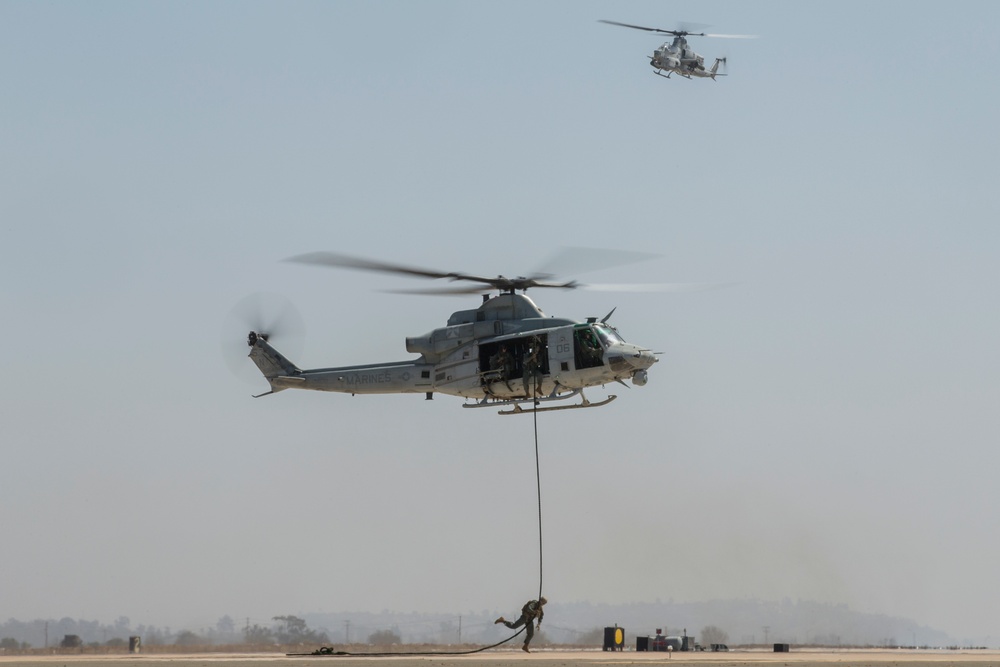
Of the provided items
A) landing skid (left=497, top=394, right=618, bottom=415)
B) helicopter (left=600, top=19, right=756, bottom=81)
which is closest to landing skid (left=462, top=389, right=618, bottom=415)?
landing skid (left=497, top=394, right=618, bottom=415)

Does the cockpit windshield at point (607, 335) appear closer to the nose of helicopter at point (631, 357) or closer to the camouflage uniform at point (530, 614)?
the nose of helicopter at point (631, 357)

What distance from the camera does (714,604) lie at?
7850cm

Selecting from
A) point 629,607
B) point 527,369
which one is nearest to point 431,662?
point 527,369

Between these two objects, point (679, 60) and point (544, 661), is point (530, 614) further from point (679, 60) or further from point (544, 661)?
point (679, 60)

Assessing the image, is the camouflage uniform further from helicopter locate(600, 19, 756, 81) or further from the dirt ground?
helicopter locate(600, 19, 756, 81)

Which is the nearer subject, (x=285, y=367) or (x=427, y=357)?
(x=427, y=357)

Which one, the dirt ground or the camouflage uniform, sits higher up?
the camouflage uniform

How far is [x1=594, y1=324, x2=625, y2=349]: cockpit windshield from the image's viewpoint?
4606 cm

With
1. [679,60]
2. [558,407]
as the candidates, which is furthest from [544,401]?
[679,60]

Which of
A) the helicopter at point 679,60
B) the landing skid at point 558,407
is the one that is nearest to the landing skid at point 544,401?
the landing skid at point 558,407

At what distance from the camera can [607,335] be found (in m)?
46.3

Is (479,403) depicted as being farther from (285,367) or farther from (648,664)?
(648,664)

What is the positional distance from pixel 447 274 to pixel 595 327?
205 inches

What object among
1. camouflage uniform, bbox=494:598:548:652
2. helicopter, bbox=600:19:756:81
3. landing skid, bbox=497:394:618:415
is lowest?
camouflage uniform, bbox=494:598:548:652
